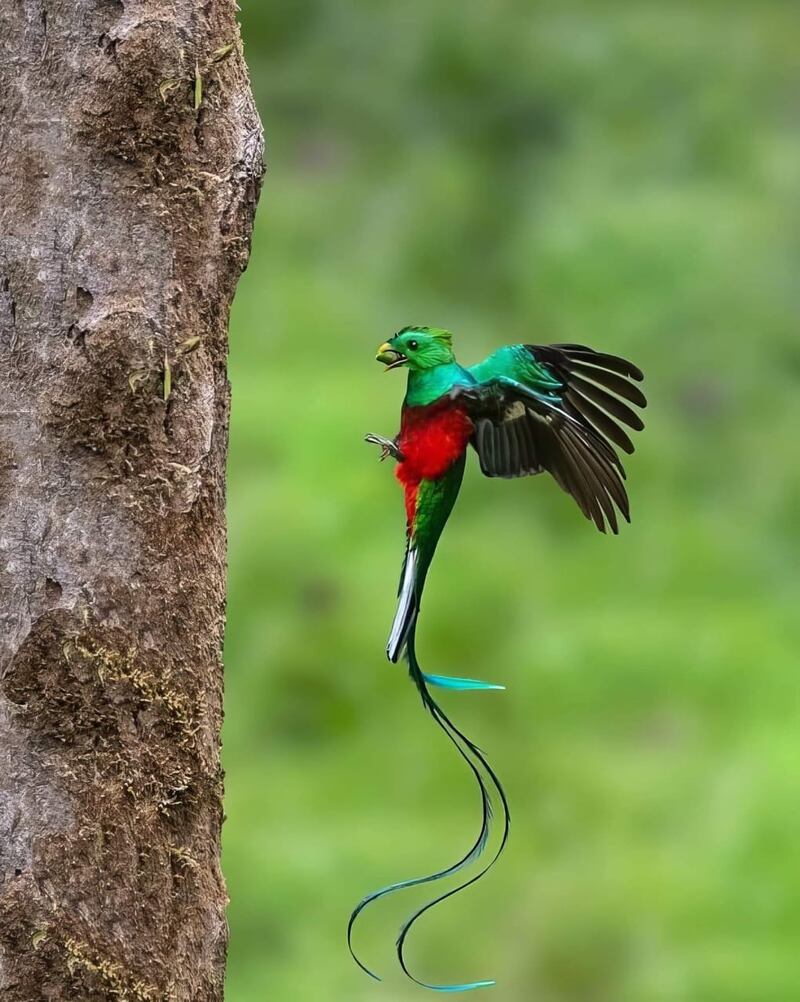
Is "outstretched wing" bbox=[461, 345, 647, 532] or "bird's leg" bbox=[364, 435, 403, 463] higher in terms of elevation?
"outstretched wing" bbox=[461, 345, 647, 532]

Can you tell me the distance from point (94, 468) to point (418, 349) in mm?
467

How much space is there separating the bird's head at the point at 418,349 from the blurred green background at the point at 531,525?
3203 mm

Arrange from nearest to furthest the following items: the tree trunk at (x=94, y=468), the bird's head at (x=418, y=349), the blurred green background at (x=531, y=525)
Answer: the tree trunk at (x=94, y=468) < the bird's head at (x=418, y=349) < the blurred green background at (x=531, y=525)

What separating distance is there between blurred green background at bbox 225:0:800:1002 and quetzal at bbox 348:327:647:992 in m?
3.03

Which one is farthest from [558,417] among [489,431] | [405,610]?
[405,610]

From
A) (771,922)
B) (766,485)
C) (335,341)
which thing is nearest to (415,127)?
(335,341)

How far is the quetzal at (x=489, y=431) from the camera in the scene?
2.08m

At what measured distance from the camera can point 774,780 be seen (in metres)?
5.27

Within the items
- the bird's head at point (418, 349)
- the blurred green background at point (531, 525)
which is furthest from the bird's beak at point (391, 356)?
the blurred green background at point (531, 525)

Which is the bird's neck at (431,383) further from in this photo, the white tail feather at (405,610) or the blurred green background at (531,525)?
the blurred green background at (531,525)

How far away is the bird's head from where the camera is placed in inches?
81.7

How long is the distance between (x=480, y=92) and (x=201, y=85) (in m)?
5.49

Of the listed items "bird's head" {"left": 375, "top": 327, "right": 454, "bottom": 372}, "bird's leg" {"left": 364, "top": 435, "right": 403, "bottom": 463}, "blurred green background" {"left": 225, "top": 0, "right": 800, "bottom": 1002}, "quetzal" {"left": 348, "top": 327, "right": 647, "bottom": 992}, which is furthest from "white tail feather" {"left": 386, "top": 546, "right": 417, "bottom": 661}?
"blurred green background" {"left": 225, "top": 0, "right": 800, "bottom": 1002}

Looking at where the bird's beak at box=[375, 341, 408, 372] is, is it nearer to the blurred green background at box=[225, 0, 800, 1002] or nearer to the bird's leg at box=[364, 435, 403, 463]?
the bird's leg at box=[364, 435, 403, 463]
